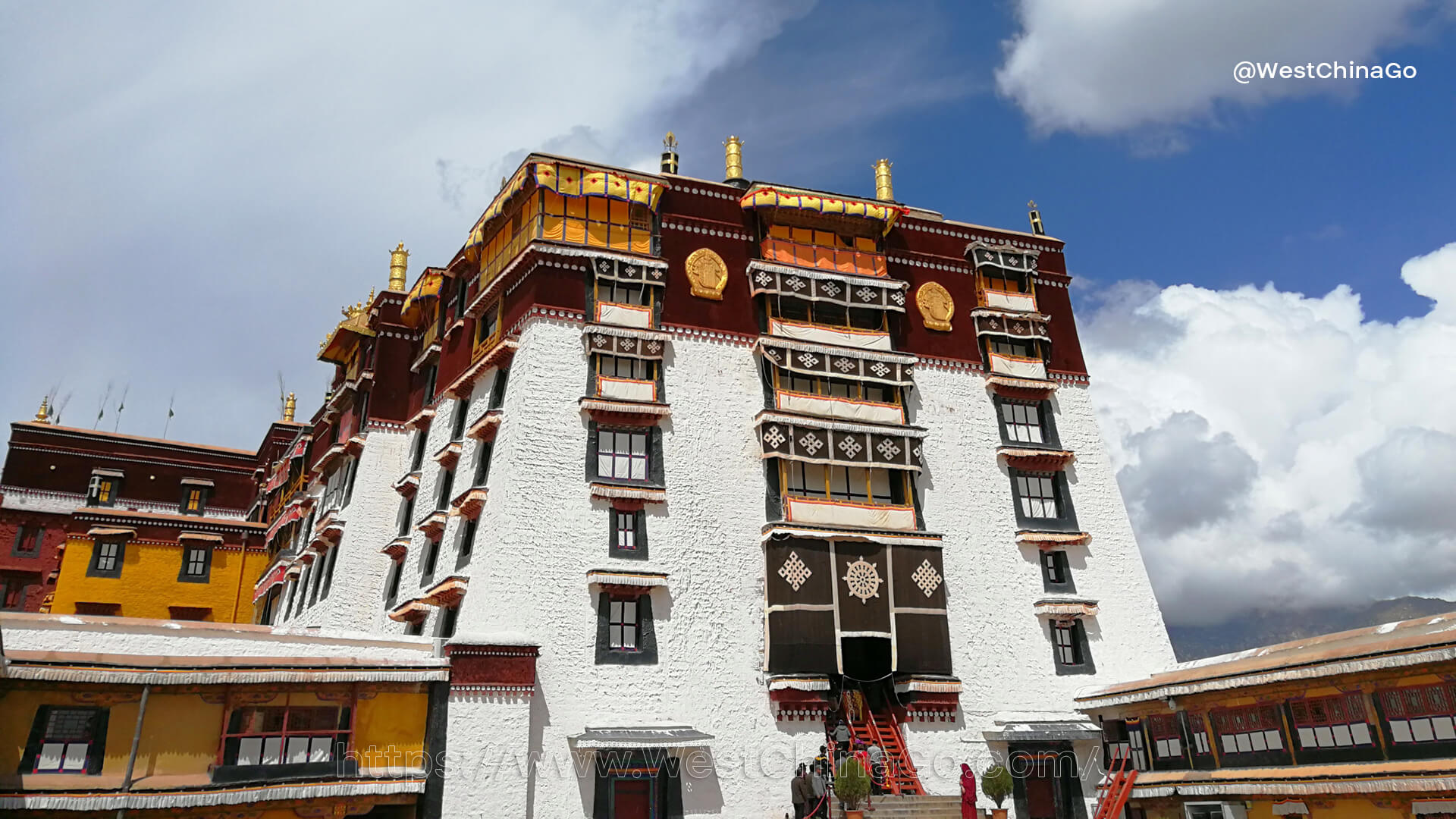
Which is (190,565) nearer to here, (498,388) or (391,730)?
(498,388)

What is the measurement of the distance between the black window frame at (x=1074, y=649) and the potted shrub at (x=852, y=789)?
29.1ft

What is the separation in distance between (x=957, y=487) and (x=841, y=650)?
6.22 metres

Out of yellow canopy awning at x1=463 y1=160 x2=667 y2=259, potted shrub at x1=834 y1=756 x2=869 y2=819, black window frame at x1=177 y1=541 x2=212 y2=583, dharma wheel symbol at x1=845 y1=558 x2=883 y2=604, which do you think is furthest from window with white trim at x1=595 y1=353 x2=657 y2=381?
black window frame at x1=177 y1=541 x2=212 y2=583

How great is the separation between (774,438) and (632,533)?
14.8 ft

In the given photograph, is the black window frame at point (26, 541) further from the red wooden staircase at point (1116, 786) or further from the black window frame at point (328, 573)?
the red wooden staircase at point (1116, 786)

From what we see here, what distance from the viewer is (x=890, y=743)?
24.5 meters

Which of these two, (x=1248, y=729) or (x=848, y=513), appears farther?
(x=848, y=513)

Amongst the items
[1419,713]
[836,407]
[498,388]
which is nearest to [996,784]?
[1419,713]

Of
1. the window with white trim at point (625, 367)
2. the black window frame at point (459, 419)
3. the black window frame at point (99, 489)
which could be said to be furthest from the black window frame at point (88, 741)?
the black window frame at point (99, 489)

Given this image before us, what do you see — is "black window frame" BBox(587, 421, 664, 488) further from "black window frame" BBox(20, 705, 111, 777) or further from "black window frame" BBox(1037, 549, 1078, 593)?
"black window frame" BBox(1037, 549, 1078, 593)

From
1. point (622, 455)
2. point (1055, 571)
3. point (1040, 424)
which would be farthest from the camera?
point (1040, 424)

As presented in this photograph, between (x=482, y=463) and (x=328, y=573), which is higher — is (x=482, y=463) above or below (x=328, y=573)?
above

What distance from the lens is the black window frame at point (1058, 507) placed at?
93.1 feet

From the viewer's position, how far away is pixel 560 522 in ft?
77.8
